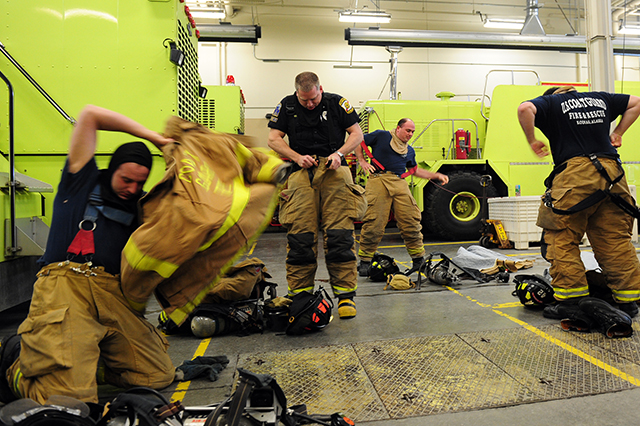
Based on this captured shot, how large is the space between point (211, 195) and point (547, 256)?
2.64 metres

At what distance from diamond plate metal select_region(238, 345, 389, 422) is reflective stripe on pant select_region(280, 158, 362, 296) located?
768mm

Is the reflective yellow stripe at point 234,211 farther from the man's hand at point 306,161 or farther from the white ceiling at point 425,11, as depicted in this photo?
the white ceiling at point 425,11

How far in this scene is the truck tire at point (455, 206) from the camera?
726 centimetres

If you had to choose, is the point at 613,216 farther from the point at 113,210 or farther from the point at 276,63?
the point at 276,63

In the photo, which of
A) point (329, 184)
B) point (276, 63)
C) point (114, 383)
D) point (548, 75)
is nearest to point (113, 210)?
point (114, 383)

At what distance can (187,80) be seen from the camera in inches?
161

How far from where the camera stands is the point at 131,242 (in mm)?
1483

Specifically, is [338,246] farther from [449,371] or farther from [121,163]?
[121,163]

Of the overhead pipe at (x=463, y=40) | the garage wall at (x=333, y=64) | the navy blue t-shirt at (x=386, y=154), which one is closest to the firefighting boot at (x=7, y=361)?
the navy blue t-shirt at (x=386, y=154)

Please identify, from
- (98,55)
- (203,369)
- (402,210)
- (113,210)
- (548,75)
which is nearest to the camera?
(113,210)

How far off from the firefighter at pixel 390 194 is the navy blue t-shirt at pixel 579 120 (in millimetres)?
1855

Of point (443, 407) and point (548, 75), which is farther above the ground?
point (548, 75)

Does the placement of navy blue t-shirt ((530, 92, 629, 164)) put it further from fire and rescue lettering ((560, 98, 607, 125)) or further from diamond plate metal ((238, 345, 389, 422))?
diamond plate metal ((238, 345, 389, 422))

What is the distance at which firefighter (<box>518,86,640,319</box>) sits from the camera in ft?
8.84
